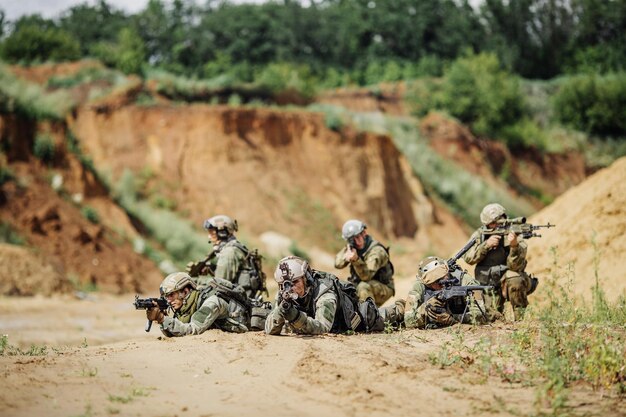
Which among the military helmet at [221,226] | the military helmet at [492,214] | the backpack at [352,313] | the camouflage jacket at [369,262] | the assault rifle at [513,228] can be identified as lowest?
the backpack at [352,313]

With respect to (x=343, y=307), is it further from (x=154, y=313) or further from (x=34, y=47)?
(x=34, y=47)

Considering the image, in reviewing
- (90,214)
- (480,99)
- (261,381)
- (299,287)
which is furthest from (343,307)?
(480,99)

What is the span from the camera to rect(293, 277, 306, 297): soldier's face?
9047 millimetres

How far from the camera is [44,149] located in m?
24.7

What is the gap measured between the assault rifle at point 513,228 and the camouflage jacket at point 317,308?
260 centimetres

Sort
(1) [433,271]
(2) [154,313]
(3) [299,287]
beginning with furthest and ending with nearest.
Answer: (1) [433,271] < (2) [154,313] < (3) [299,287]

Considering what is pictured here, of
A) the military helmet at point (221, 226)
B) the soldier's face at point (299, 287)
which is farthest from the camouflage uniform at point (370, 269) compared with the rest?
the soldier's face at point (299, 287)

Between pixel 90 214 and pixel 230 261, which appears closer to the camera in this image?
pixel 230 261

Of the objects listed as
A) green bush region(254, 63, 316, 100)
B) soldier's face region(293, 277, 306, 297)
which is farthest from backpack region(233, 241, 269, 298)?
green bush region(254, 63, 316, 100)

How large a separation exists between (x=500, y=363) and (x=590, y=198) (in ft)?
26.7

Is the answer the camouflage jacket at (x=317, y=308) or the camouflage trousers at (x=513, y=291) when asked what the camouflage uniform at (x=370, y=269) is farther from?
the camouflage jacket at (x=317, y=308)

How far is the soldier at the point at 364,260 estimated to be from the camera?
447 inches

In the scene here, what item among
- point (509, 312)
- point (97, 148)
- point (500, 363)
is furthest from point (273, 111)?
point (500, 363)

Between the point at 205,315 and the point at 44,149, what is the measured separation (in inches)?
652
